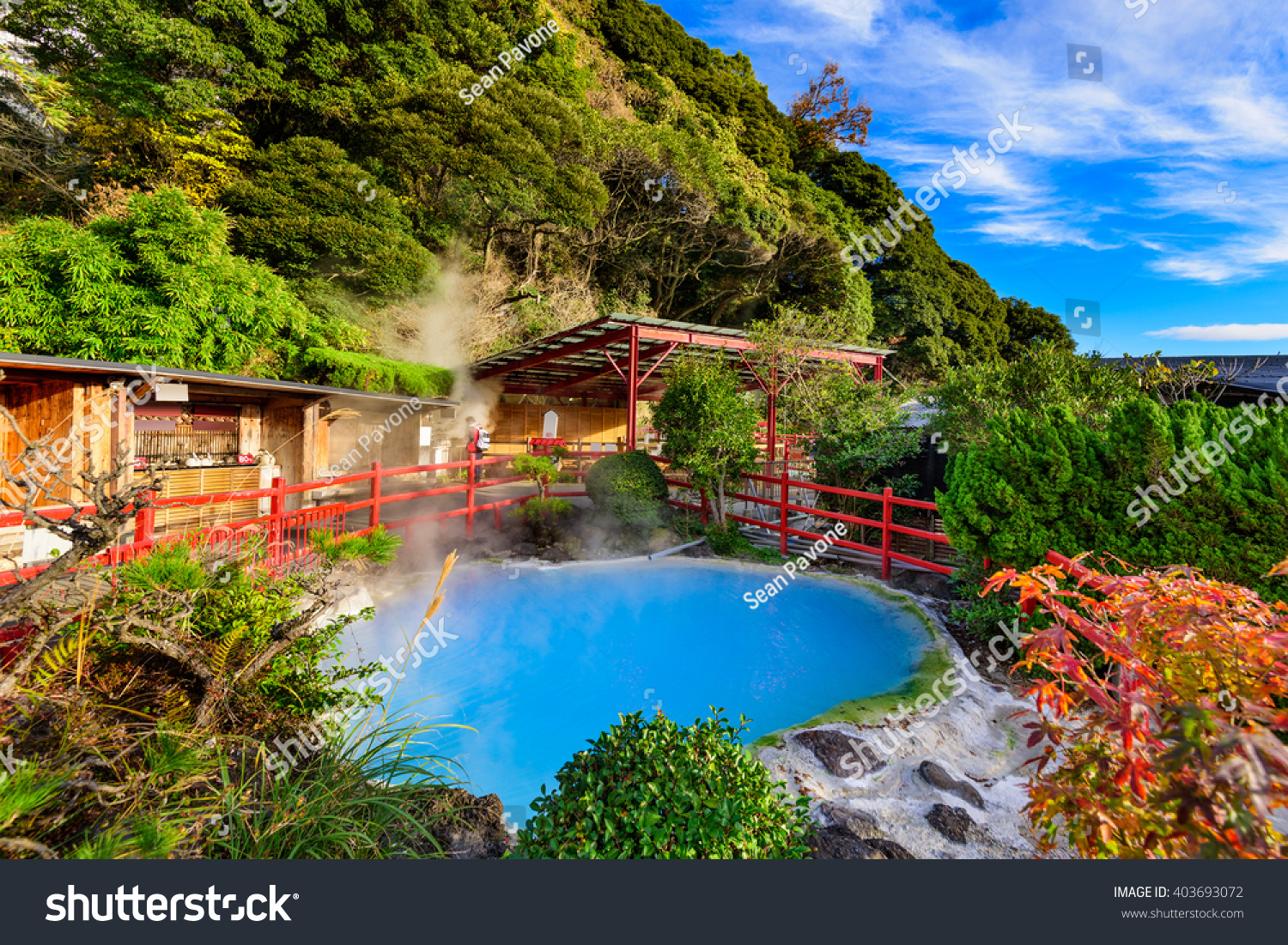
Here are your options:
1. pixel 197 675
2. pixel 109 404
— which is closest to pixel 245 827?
pixel 197 675

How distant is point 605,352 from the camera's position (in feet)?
41.0

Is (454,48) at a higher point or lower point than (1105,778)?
higher

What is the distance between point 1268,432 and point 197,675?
6.45m

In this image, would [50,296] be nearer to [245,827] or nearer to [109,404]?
[109,404]

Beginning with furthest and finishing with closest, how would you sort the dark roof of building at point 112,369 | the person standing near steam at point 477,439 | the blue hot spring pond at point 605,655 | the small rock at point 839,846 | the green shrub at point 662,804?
the person standing near steam at point 477,439 < the dark roof of building at point 112,369 < the blue hot spring pond at point 605,655 < the small rock at point 839,846 < the green shrub at point 662,804

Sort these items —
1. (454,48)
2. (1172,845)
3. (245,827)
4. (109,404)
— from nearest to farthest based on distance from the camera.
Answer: (1172,845), (245,827), (109,404), (454,48)

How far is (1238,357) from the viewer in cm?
1458

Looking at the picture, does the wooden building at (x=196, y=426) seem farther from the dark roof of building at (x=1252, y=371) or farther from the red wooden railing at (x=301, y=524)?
the dark roof of building at (x=1252, y=371)

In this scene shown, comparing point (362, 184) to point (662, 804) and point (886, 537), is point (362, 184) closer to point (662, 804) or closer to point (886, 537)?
point (886, 537)

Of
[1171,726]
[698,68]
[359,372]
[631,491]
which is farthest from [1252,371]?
[698,68]

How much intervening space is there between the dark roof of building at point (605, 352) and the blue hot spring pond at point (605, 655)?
4.83m

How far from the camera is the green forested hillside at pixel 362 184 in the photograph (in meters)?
9.89

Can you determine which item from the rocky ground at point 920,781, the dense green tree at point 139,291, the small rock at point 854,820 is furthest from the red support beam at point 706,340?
the small rock at point 854,820

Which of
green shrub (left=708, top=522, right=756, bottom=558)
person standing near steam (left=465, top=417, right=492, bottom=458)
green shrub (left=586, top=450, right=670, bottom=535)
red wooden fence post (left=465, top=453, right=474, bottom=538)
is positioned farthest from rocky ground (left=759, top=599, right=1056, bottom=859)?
person standing near steam (left=465, top=417, right=492, bottom=458)
